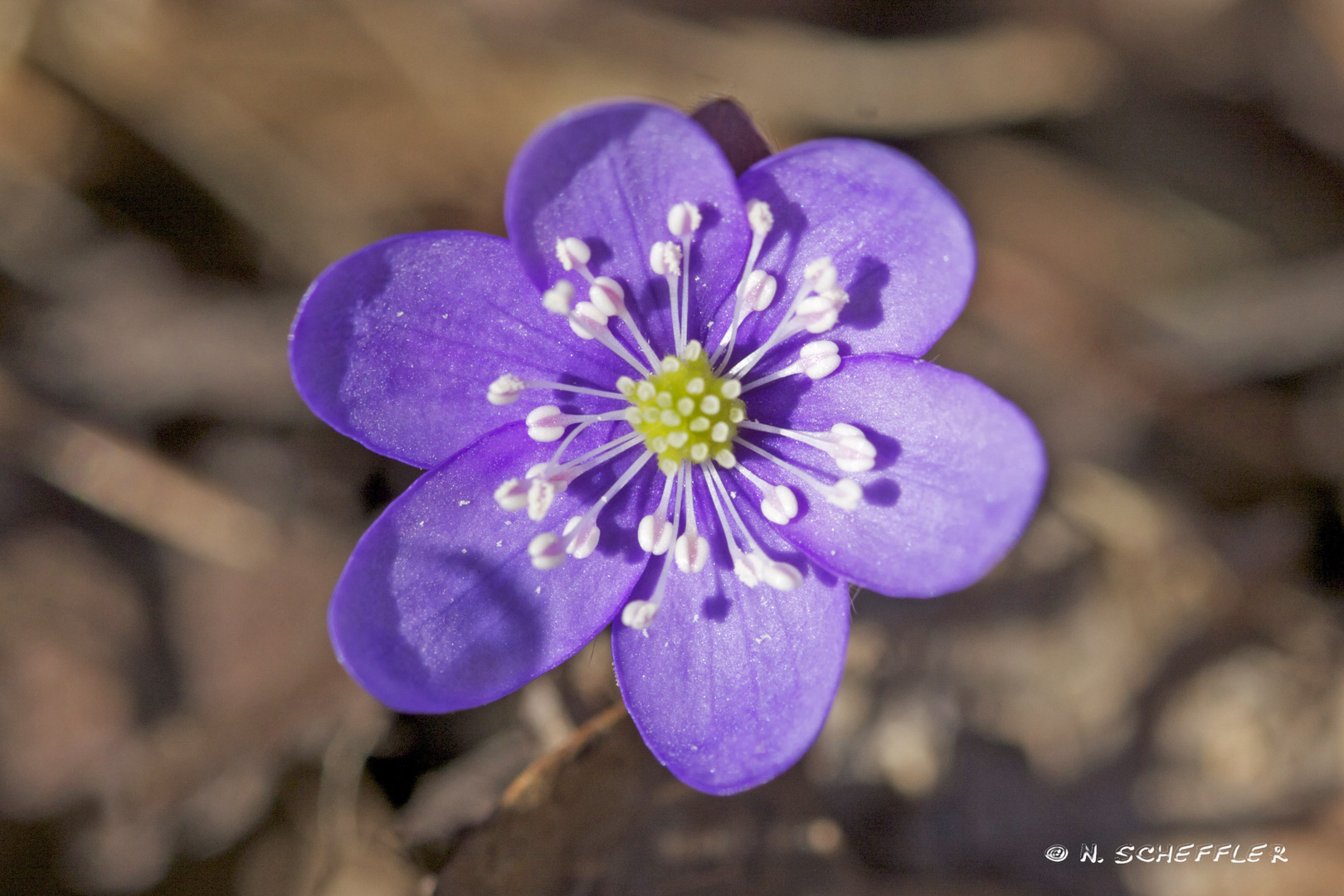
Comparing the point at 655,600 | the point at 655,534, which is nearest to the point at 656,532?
the point at 655,534

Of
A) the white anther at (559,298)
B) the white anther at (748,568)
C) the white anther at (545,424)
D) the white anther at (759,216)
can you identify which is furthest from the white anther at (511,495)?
the white anther at (759,216)

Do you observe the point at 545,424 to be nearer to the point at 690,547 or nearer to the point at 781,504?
the point at 690,547

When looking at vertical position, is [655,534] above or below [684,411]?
below

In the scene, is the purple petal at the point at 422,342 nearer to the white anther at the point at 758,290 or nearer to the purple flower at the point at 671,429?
the purple flower at the point at 671,429

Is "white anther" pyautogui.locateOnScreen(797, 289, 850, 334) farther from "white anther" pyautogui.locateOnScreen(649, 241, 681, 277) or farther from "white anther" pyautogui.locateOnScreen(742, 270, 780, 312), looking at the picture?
"white anther" pyautogui.locateOnScreen(649, 241, 681, 277)

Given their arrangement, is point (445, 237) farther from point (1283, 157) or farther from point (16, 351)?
point (1283, 157)

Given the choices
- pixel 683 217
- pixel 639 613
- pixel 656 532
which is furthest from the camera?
pixel 656 532
